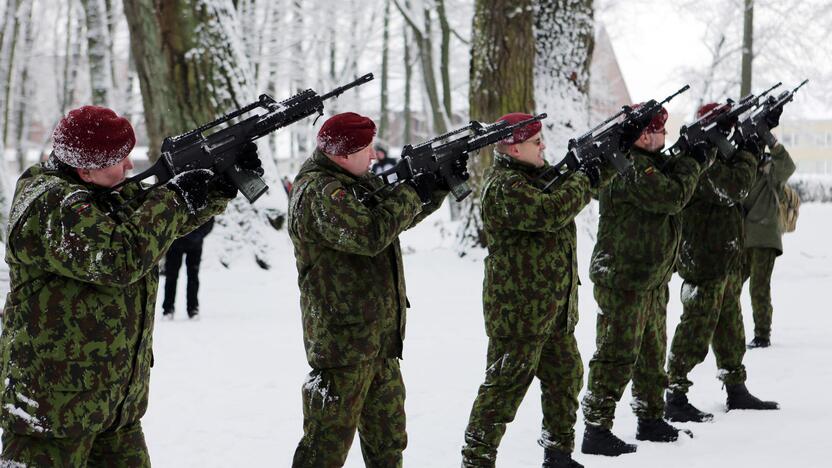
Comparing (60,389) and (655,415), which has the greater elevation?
(655,415)

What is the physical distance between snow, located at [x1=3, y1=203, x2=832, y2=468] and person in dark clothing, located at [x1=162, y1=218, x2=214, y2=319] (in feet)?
0.60

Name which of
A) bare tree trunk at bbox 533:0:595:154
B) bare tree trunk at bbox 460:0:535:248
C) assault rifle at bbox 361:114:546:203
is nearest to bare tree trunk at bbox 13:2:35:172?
bare tree trunk at bbox 460:0:535:248

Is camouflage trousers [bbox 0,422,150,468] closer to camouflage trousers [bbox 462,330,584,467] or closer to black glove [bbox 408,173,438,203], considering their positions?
black glove [bbox 408,173,438,203]

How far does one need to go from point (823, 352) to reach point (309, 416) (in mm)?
4975

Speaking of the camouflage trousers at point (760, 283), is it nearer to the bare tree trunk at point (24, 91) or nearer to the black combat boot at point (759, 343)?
the black combat boot at point (759, 343)

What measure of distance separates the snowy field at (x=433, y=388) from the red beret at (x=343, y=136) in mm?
1816

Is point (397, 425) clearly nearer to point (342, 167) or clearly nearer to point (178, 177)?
point (342, 167)

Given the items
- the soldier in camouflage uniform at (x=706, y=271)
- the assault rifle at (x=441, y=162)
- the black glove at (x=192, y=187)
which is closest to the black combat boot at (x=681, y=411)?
the soldier in camouflage uniform at (x=706, y=271)

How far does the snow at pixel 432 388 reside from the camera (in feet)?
15.6

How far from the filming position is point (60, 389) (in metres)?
2.82

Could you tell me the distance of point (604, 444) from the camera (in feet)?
15.4

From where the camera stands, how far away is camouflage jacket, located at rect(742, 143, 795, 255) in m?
7.24

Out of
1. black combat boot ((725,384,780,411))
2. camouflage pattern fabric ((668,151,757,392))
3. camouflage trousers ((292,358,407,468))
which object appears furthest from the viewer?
black combat boot ((725,384,780,411))

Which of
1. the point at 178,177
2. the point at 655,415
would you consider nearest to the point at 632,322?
the point at 655,415
